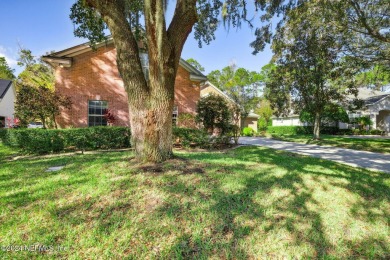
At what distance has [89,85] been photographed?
11.7 m

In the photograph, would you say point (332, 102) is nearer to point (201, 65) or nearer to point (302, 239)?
point (302, 239)

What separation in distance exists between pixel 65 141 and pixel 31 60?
2369cm

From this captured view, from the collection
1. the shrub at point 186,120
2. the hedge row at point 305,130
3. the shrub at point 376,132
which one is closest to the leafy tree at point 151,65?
the shrub at point 186,120

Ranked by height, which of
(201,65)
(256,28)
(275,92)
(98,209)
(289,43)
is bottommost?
(98,209)

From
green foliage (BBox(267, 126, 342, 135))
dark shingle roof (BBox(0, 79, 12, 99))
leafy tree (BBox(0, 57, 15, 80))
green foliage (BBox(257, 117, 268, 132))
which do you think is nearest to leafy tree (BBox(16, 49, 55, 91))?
dark shingle roof (BBox(0, 79, 12, 99))

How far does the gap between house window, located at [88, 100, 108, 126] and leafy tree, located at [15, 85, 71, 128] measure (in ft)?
5.36

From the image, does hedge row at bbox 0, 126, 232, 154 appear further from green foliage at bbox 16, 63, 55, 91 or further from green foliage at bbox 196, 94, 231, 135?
green foliage at bbox 16, 63, 55, 91

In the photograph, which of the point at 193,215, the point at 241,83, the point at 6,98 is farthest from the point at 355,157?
the point at 6,98

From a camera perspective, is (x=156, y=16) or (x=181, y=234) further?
(x=156, y=16)

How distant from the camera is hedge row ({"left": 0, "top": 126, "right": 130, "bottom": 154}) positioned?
7.80 metres

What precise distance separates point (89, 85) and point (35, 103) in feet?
9.73

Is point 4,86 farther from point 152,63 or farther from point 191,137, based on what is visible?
point 152,63

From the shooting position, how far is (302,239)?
2398mm

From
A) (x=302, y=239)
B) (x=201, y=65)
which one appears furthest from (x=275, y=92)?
(x=201, y=65)
